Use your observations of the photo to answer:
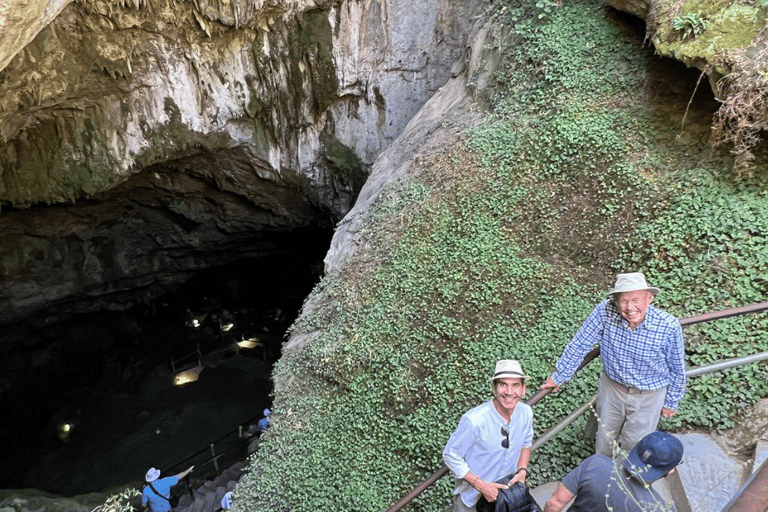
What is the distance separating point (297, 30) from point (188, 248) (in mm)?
10412

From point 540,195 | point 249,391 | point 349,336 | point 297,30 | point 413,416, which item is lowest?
point 249,391

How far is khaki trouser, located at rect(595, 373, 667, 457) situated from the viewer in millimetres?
3986

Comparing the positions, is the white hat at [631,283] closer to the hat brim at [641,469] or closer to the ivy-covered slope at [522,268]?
the hat brim at [641,469]

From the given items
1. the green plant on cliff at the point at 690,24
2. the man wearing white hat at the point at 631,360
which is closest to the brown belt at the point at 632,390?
the man wearing white hat at the point at 631,360

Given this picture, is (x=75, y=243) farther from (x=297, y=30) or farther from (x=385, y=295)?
(x=385, y=295)

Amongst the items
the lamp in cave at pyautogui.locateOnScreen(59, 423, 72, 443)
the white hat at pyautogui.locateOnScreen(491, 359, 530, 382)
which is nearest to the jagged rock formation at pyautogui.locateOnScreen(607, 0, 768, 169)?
the white hat at pyautogui.locateOnScreen(491, 359, 530, 382)

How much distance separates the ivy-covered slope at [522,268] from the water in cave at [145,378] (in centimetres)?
767

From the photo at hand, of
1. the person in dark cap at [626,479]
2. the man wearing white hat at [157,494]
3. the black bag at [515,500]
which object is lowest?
the man wearing white hat at [157,494]

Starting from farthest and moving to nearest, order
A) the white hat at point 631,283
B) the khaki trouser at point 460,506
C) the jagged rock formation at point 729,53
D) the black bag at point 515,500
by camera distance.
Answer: the jagged rock formation at point 729,53 < the khaki trouser at point 460,506 < the white hat at point 631,283 < the black bag at point 515,500

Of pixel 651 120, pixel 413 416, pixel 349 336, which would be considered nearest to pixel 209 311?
pixel 349 336

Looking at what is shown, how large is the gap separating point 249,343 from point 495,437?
17.8 meters

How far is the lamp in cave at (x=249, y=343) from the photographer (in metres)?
20.0

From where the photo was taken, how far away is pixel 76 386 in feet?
59.0

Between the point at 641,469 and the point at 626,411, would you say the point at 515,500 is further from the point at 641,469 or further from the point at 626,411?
the point at 626,411
